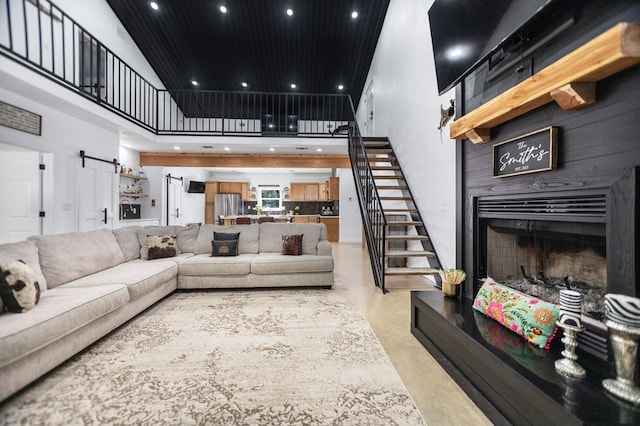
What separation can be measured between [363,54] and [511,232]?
6.73 metres

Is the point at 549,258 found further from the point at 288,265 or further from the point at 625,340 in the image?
the point at 288,265

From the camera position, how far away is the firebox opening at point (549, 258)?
5.62 ft

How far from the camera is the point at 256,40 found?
22.2ft

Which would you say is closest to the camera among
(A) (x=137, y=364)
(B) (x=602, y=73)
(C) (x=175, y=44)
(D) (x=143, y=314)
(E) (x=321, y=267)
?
(B) (x=602, y=73)

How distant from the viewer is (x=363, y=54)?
750 cm

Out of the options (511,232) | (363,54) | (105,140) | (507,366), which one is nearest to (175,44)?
(105,140)

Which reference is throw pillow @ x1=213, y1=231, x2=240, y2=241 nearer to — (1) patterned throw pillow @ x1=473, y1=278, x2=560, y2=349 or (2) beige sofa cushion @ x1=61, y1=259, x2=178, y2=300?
(2) beige sofa cushion @ x1=61, y1=259, x2=178, y2=300

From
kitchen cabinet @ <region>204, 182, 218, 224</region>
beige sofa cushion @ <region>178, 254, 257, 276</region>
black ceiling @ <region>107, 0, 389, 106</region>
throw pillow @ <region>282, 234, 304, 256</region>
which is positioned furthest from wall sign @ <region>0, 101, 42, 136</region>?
kitchen cabinet @ <region>204, 182, 218, 224</region>

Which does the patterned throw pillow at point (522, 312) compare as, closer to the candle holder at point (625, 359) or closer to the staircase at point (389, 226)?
the candle holder at point (625, 359)

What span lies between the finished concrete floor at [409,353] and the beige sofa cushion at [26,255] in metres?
2.91

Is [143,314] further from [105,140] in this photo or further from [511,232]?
[105,140]

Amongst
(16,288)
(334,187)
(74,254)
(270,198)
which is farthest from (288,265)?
(270,198)

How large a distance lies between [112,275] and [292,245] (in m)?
2.11

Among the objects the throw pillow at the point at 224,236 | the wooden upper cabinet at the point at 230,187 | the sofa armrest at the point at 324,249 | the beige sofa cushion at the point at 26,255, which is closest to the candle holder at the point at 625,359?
the sofa armrest at the point at 324,249
